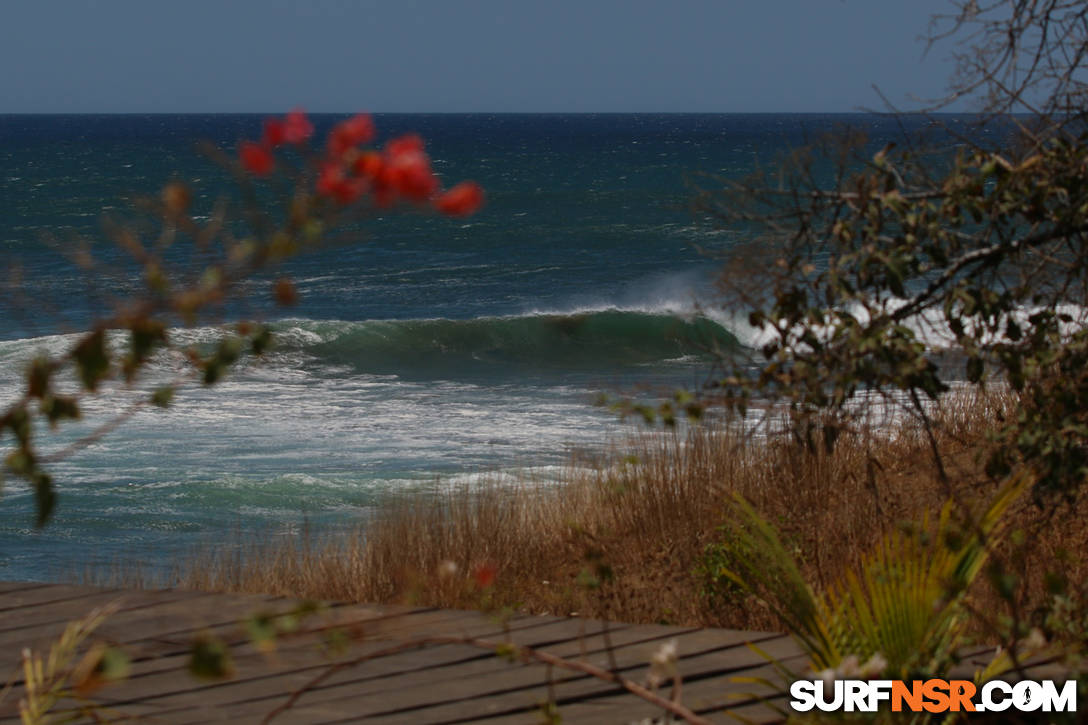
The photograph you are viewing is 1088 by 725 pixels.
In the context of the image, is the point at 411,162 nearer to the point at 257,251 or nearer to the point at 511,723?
the point at 257,251

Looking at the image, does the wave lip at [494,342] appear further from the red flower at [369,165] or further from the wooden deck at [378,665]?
the red flower at [369,165]

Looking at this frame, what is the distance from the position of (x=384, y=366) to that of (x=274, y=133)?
16.6 m

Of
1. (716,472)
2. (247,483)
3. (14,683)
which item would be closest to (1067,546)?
(716,472)

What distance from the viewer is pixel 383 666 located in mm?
3047

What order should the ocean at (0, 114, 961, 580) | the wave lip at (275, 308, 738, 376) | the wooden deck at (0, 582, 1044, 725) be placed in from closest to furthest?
1. the wooden deck at (0, 582, 1044, 725)
2. the ocean at (0, 114, 961, 580)
3. the wave lip at (275, 308, 738, 376)

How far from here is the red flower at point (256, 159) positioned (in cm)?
136

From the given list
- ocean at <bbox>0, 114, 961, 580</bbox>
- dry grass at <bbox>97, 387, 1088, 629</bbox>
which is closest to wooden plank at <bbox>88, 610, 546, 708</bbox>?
ocean at <bbox>0, 114, 961, 580</bbox>

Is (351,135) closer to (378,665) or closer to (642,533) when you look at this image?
(378,665)

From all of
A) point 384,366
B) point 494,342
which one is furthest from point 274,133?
point 494,342

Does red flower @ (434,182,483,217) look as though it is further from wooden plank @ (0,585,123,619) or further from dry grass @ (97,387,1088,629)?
dry grass @ (97,387,1088,629)

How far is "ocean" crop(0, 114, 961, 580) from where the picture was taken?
8.43 metres

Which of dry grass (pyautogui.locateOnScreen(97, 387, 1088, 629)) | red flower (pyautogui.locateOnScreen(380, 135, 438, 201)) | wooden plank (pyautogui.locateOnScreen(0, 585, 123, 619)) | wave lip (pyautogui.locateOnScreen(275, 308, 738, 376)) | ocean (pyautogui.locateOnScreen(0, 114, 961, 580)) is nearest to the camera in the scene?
red flower (pyautogui.locateOnScreen(380, 135, 438, 201))

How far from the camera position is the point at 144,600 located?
354cm

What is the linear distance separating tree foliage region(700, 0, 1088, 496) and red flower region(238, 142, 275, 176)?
7.19 ft
